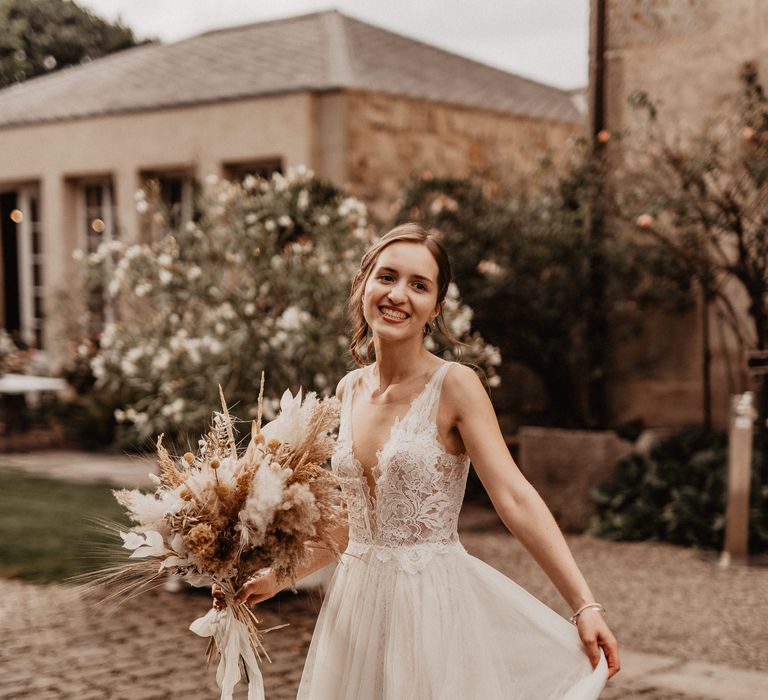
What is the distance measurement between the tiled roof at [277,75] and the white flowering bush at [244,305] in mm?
4024

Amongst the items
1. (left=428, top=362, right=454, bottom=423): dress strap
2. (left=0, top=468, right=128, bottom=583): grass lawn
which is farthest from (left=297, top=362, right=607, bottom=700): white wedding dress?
(left=0, top=468, right=128, bottom=583): grass lawn

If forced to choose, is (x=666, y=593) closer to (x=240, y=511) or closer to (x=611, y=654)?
(x=611, y=654)

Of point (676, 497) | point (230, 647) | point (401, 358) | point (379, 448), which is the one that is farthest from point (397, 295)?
point (676, 497)

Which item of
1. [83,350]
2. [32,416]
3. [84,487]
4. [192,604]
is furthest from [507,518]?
[32,416]

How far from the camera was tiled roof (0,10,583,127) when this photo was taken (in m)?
11.8

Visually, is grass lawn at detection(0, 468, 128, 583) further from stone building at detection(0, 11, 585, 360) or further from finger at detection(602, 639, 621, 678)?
finger at detection(602, 639, 621, 678)

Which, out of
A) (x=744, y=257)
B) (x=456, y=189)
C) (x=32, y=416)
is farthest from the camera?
(x=32, y=416)

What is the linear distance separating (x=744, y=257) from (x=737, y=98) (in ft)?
5.13

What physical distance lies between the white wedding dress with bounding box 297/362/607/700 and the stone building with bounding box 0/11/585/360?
25.9ft

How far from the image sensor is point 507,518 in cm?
259

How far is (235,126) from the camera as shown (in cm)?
1180

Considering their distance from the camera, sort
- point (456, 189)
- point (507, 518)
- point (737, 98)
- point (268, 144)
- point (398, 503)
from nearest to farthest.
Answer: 1. point (507, 518)
2. point (398, 503)
3. point (737, 98)
4. point (456, 189)
5. point (268, 144)

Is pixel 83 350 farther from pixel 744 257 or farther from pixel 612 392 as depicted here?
pixel 744 257

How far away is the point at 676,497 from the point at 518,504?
5.69 metres
